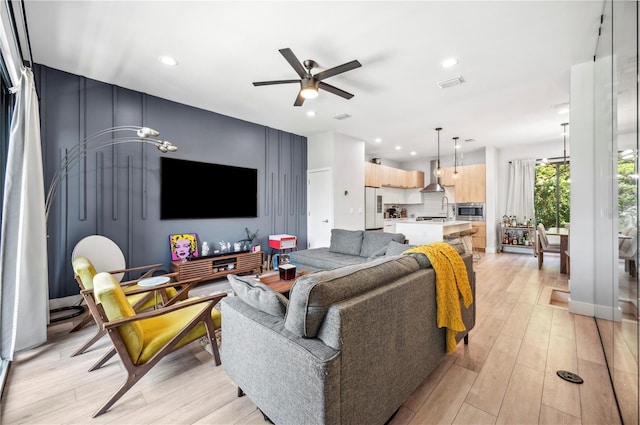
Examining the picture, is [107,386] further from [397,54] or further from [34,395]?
[397,54]

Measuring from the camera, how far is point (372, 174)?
694 centimetres

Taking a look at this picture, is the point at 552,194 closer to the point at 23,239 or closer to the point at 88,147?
the point at 88,147

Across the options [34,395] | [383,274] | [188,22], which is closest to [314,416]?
[383,274]

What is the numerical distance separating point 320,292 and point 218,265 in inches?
135

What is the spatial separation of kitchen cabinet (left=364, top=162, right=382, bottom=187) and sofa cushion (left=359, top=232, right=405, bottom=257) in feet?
9.12

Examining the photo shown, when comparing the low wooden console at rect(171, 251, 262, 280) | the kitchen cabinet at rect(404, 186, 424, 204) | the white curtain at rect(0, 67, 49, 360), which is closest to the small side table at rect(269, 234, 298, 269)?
the low wooden console at rect(171, 251, 262, 280)

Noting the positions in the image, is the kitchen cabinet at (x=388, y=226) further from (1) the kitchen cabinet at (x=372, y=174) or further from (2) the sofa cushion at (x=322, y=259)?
(2) the sofa cushion at (x=322, y=259)

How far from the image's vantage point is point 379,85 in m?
3.53

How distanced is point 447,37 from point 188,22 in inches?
92.1

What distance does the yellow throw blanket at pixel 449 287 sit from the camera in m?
1.86

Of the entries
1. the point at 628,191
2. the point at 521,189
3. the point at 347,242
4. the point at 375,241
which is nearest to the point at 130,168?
the point at 347,242

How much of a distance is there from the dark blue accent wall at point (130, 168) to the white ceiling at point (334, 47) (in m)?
0.25

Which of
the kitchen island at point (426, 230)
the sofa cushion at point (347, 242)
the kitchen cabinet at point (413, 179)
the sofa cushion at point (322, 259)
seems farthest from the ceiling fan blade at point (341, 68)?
the kitchen cabinet at point (413, 179)

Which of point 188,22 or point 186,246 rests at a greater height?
point 188,22
